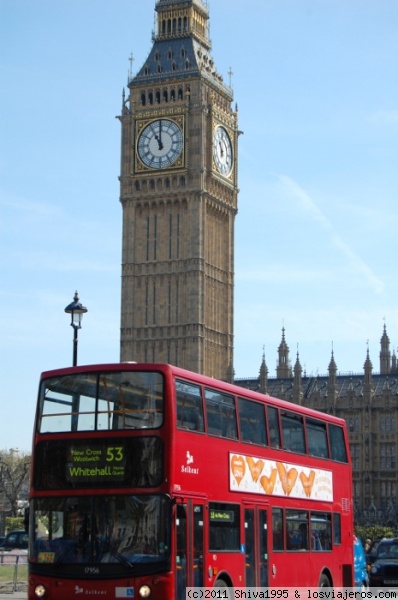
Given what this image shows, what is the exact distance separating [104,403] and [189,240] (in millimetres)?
75380

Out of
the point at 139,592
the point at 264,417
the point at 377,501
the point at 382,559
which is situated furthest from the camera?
the point at 377,501

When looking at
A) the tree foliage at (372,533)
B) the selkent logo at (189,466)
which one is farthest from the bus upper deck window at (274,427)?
the tree foliage at (372,533)

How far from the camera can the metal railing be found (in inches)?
1185

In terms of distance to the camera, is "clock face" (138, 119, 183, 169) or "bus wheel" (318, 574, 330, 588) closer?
"bus wheel" (318, 574, 330, 588)

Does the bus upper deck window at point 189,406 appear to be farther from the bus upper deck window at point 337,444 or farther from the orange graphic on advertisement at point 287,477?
the bus upper deck window at point 337,444

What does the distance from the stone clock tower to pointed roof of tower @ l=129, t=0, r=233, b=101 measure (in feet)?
0.36

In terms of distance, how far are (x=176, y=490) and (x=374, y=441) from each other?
75.9 metres

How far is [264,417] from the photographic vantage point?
874 inches

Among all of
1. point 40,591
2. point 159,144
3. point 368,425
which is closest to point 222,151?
point 159,144

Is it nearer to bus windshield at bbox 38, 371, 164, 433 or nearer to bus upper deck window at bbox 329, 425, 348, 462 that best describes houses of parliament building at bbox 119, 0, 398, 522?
bus upper deck window at bbox 329, 425, 348, 462

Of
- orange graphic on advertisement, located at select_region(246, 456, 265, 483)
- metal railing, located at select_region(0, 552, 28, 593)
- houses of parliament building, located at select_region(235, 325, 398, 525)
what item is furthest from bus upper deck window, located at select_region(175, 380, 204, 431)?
houses of parliament building, located at select_region(235, 325, 398, 525)

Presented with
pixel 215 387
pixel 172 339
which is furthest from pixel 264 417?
pixel 172 339

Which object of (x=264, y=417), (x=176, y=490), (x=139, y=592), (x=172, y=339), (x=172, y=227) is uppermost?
(x=172, y=227)

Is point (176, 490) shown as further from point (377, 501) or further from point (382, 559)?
point (377, 501)
